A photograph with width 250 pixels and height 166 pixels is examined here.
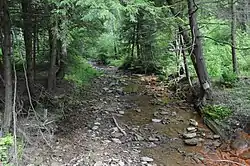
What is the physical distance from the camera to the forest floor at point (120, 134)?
5.75 m

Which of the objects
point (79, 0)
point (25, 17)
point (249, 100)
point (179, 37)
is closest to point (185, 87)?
→ point (179, 37)

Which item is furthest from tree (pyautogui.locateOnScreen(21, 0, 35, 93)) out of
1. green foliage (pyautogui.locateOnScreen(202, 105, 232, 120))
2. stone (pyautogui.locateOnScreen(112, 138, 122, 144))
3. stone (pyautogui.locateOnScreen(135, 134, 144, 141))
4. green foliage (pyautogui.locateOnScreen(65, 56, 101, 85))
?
green foliage (pyautogui.locateOnScreen(202, 105, 232, 120))

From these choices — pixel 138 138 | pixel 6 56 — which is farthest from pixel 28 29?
pixel 138 138

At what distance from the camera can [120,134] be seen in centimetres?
706

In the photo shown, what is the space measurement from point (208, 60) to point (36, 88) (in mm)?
7082

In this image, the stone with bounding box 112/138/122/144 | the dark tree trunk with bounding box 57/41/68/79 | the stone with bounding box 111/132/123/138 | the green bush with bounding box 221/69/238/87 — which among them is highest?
the dark tree trunk with bounding box 57/41/68/79

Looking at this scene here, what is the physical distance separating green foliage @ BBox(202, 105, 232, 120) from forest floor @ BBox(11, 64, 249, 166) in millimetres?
320

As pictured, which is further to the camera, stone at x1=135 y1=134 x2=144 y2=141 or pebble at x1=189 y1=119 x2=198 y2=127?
pebble at x1=189 y1=119 x2=198 y2=127

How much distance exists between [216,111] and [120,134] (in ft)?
8.48

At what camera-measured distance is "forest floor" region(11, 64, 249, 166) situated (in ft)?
18.9

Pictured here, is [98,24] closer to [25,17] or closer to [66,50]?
[66,50]

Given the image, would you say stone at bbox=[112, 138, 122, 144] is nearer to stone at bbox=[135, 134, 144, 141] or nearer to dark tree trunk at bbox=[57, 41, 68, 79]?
stone at bbox=[135, 134, 144, 141]

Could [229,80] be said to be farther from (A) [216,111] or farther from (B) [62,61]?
(B) [62,61]

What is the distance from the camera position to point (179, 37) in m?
10.2
